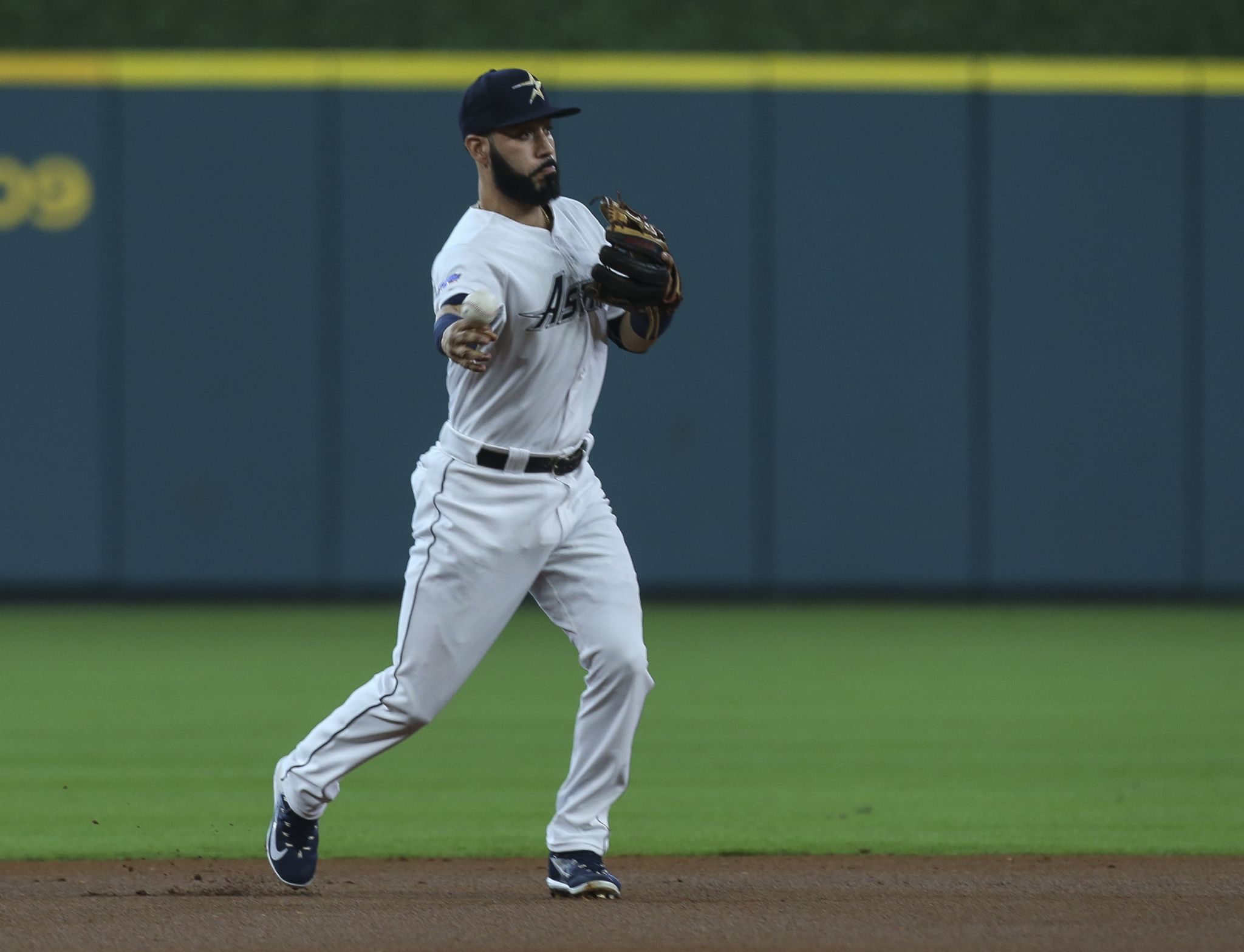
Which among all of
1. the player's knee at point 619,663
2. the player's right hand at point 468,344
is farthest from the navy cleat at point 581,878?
the player's right hand at point 468,344

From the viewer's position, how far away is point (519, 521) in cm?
445

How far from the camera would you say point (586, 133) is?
1305cm

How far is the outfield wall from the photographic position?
1291cm

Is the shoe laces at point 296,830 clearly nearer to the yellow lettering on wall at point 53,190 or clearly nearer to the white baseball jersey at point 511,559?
the white baseball jersey at point 511,559

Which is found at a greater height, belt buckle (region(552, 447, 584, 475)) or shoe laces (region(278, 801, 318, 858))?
belt buckle (region(552, 447, 584, 475))

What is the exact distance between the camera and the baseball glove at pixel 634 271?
4430 millimetres

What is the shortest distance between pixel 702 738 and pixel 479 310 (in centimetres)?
367

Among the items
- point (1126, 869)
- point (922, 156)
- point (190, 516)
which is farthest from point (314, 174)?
point (1126, 869)

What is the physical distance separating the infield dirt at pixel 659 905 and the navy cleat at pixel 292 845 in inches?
2.6

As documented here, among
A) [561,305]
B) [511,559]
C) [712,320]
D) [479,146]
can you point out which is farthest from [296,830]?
[712,320]

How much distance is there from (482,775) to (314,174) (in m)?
7.35

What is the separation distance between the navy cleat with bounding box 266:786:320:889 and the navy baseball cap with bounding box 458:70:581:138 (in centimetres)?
177

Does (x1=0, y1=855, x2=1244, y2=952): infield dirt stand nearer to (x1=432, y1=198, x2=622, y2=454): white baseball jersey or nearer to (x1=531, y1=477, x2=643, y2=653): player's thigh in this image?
(x1=531, y1=477, x2=643, y2=653): player's thigh

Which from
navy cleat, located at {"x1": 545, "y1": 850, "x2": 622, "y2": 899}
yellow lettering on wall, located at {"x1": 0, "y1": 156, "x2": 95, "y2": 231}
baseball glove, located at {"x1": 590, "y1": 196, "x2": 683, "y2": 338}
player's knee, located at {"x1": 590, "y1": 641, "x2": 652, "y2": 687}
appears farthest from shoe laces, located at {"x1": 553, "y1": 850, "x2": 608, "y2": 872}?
yellow lettering on wall, located at {"x1": 0, "y1": 156, "x2": 95, "y2": 231}
